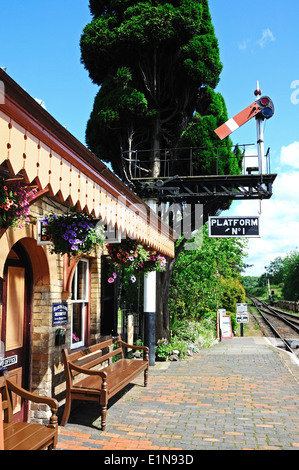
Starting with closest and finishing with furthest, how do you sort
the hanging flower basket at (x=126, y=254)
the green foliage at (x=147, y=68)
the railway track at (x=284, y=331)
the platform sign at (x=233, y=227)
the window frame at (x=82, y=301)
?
the hanging flower basket at (x=126, y=254) < the window frame at (x=82, y=301) < the platform sign at (x=233, y=227) < the green foliage at (x=147, y=68) < the railway track at (x=284, y=331)

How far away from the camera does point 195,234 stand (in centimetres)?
1343

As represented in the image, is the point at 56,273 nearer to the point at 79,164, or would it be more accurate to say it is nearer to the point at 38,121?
the point at 79,164

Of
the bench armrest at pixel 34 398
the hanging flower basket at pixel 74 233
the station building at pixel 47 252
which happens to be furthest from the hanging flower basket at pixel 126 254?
the bench armrest at pixel 34 398

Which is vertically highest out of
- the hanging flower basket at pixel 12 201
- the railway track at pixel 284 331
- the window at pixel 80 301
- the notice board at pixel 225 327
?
the hanging flower basket at pixel 12 201

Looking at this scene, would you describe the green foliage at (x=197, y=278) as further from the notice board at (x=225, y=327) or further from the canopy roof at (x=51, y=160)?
the canopy roof at (x=51, y=160)

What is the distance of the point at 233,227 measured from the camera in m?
8.52

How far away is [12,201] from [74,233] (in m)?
1.21

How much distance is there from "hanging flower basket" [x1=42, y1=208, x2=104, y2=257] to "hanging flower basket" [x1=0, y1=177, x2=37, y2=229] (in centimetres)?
92

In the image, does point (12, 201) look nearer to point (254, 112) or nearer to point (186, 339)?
point (254, 112)

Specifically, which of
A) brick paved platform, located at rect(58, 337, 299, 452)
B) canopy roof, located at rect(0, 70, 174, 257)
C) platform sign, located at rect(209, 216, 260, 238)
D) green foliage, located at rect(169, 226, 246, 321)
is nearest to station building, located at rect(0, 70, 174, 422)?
canopy roof, located at rect(0, 70, 174, 257)

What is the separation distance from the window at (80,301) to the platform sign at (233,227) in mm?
2953

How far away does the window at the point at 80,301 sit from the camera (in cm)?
692

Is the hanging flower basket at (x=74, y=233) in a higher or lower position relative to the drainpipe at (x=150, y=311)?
higher
